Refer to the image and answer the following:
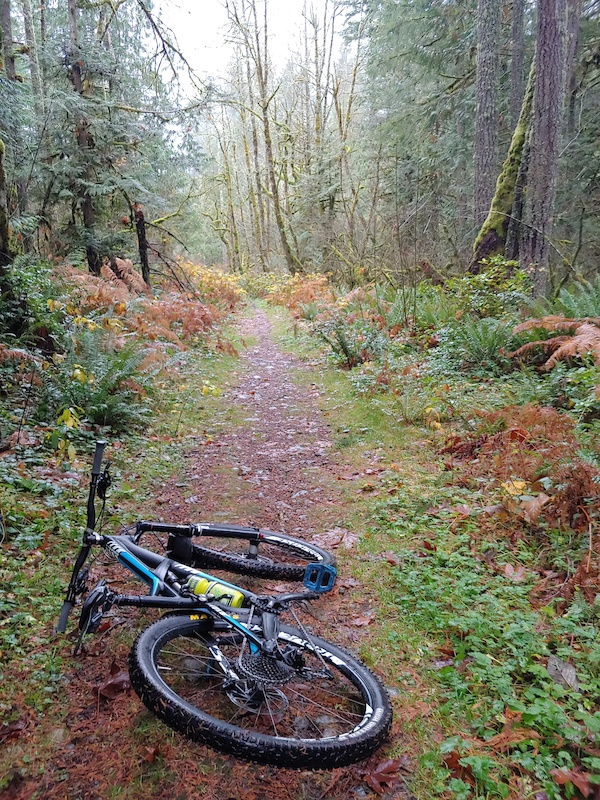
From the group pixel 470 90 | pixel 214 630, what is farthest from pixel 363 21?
pixel 214 630

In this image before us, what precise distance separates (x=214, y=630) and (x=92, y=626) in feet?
2.12

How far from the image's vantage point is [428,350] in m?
8.94

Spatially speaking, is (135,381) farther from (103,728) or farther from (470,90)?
(470,90)

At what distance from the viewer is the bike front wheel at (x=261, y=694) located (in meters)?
2.24

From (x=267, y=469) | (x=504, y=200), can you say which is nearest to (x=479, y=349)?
(x=267, y=469)

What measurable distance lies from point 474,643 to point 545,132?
8677 mm

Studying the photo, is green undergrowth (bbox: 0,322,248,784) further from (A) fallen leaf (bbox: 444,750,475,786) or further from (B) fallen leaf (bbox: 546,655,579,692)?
(B) fallen leaf (bbox: 546,655,579,692)

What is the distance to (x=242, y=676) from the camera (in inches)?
101

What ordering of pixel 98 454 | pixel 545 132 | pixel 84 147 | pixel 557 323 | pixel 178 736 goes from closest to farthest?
pixel 178 736 → pixel 98 454 → pixel 557 323 → pixel 545 132 → pixel 84 147

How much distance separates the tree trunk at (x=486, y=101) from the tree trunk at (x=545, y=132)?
7.32 ft

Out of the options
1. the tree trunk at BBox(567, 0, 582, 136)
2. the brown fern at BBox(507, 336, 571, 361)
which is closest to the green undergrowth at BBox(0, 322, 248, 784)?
the brown fern at BBox(507, 336, 571, 361)

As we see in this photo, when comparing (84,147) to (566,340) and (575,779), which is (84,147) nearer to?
(566,340)

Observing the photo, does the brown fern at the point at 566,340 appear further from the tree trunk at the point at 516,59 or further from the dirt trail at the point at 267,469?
the tree trunk at the point at 516,59

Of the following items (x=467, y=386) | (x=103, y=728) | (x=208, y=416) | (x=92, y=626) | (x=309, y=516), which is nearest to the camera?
(x=103, y=728)
